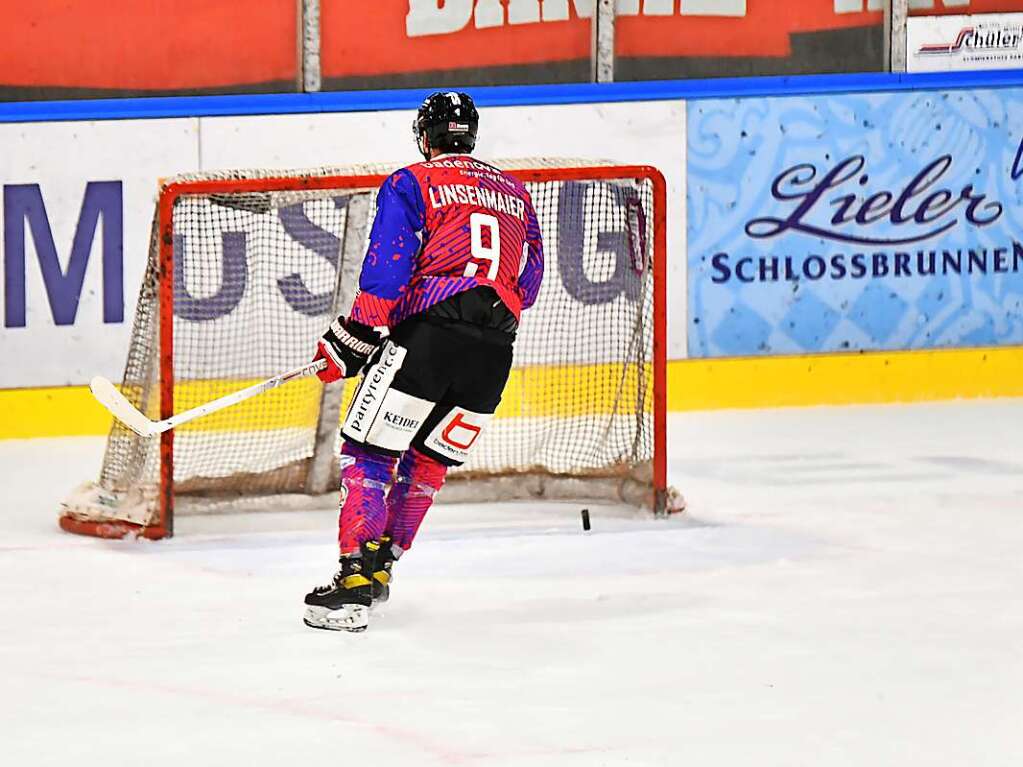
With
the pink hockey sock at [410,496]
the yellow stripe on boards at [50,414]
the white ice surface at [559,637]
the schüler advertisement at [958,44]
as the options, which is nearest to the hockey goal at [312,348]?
the white ice surface at [559,637]

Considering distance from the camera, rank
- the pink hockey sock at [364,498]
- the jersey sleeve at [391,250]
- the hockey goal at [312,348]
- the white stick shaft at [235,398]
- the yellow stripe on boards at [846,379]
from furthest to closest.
→ the yellow stripe on boards at [846,379]
the hockey goal at [312,348]
the white stick shaft at [235,398]
the pink hockey sock at [364,498]
the jersey sleeve at [391,250]

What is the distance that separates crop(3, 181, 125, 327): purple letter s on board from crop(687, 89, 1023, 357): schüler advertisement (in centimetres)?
223

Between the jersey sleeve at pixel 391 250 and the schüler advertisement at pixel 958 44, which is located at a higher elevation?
the schüler advertisement at pixel 958 44

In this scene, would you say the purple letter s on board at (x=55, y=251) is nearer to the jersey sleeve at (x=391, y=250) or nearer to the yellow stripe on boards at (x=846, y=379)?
the yellow stripe on boards at (x=846, y=379)

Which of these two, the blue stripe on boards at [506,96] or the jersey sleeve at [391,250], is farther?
the blue stripe on boards at [506,96]

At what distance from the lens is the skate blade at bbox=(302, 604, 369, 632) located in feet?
13.3

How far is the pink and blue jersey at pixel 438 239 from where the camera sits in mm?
4016

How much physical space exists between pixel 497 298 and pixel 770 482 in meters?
2.18

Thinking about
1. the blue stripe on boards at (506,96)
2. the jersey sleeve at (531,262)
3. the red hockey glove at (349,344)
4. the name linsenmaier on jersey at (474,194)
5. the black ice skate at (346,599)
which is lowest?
the black ice skate at (346,599)

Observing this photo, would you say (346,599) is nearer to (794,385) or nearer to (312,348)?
(312,348)

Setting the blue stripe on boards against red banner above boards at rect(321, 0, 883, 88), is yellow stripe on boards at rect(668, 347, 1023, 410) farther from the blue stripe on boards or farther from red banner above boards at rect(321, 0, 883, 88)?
red banner above boards at rect(321, 0, 883, 88)

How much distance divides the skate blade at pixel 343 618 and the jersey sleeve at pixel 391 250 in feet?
2.01

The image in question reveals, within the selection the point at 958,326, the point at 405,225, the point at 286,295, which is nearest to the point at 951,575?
the point at 405,225

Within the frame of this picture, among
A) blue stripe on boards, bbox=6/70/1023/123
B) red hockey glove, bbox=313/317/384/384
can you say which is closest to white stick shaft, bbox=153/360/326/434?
red hockey glove, bbox=313/317/384/384
